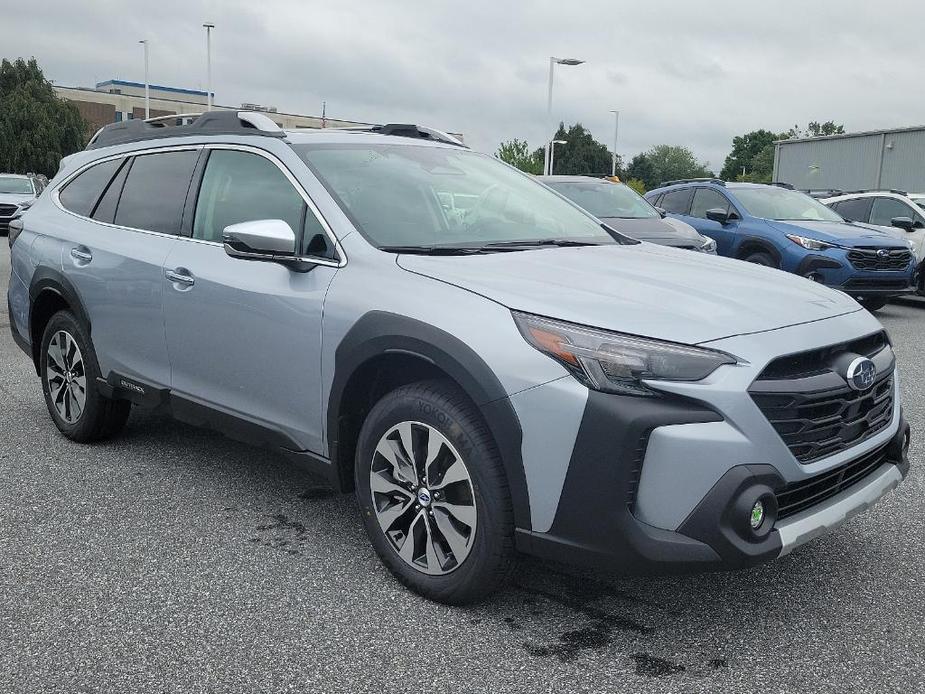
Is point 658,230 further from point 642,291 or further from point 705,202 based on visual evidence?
point 642,291

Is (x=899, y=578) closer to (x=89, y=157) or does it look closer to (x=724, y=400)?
(x=724, y=400)

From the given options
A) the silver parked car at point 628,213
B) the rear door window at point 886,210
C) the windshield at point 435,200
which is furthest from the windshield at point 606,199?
the windshield at point 435,200

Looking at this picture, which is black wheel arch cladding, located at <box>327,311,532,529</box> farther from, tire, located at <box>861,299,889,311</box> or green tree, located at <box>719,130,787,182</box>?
green tree, located at <box>719,130,787,182</box>

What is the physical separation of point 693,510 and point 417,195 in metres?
1.89

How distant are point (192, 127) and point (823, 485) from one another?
10.7 ft

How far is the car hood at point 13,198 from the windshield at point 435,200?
2320 cm

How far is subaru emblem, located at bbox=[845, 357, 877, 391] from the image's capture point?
2969mm

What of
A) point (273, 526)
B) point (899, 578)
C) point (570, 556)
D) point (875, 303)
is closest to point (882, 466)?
point (899, 578)

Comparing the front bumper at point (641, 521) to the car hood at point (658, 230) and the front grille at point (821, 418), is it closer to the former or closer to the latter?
the front grille at point (821, 418)

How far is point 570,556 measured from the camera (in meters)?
2.83

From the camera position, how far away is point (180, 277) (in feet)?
13.5

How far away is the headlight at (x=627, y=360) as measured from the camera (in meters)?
2.71

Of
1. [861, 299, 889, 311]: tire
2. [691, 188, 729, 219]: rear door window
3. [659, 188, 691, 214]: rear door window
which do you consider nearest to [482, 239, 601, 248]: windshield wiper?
[691, 188, 729, 219]: rear door window

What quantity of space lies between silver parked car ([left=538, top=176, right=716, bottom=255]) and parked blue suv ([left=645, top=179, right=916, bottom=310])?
1242 mm
